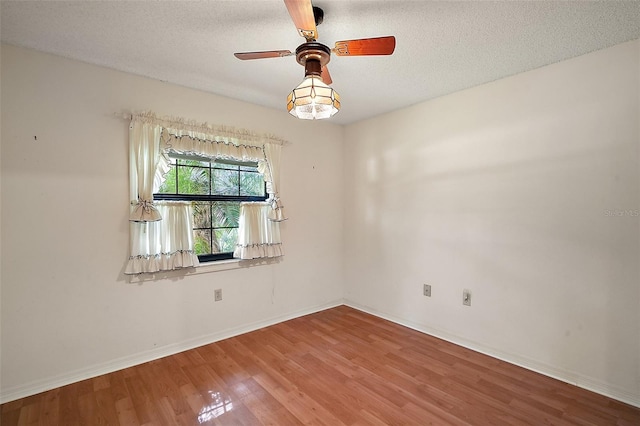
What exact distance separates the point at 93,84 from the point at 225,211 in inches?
59.5

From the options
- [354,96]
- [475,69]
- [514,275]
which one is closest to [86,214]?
[354,96]

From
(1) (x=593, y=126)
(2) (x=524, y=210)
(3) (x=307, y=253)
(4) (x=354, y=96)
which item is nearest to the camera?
(1) (x=593, y=126)

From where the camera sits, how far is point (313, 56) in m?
1.69

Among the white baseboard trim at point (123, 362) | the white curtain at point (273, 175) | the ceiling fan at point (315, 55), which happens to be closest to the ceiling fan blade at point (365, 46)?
the ceiling fan at point (315, 55)

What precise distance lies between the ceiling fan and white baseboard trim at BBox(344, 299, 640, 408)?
2.53m

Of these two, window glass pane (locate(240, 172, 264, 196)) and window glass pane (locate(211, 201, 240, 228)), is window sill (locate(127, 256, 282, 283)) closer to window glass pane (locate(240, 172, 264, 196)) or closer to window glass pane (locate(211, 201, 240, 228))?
window glass pane (locate(211, 201, 240, 228))

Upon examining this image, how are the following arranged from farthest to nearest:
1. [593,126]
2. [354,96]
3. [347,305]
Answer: [347,305], [354,96], [593,126]

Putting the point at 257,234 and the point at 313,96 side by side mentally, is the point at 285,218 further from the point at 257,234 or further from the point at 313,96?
the point at 313,96

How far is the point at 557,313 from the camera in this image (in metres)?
2.34

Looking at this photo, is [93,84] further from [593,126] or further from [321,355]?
[593,126]

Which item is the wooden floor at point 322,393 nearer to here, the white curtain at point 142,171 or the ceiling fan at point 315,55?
the white curtain at point 142,171

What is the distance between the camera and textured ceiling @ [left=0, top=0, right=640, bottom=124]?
1.70 metres

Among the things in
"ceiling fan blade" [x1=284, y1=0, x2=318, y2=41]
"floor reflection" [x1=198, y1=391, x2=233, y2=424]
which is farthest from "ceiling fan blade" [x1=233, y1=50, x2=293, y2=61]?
"floor reflection" [x1=198, y1=391, x2=233, y2=424]

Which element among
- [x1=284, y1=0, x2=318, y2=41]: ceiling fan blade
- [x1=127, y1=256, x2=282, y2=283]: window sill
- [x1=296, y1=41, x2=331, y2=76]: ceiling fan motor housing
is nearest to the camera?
[x1=284, y1=0, x2=318, y2=41]: ceiling fan blade
